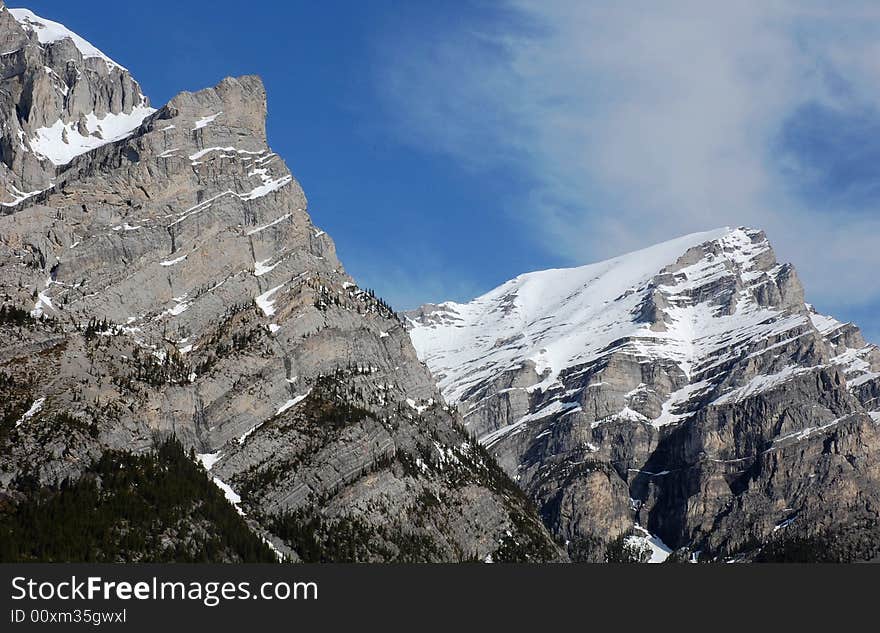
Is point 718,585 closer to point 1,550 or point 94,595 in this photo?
point 94,595

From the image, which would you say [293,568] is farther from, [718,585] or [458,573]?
[718,585]

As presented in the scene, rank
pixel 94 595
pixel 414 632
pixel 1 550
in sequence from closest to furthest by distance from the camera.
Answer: pixel 414 632 → pixel 94 595 → pixel 1 550

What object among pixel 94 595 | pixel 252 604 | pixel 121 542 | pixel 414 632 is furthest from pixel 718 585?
pixel 121 542

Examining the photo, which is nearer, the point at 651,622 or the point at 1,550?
the point at 651,622

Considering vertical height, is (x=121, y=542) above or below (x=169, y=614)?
above

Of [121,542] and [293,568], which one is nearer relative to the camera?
[293,568]

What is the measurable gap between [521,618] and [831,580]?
44.1 m

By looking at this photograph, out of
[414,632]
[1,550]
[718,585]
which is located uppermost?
[1,550]

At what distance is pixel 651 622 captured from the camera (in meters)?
124

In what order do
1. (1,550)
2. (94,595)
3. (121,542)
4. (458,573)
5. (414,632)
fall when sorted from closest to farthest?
(414,632) → (94,595) → (458,573) → (1,550) → (121,542)

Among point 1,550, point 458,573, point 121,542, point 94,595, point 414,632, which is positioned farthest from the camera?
point 121,542

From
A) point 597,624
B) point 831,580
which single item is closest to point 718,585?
point 831,580

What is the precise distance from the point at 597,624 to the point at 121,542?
300ft

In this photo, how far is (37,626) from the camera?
385 feet
